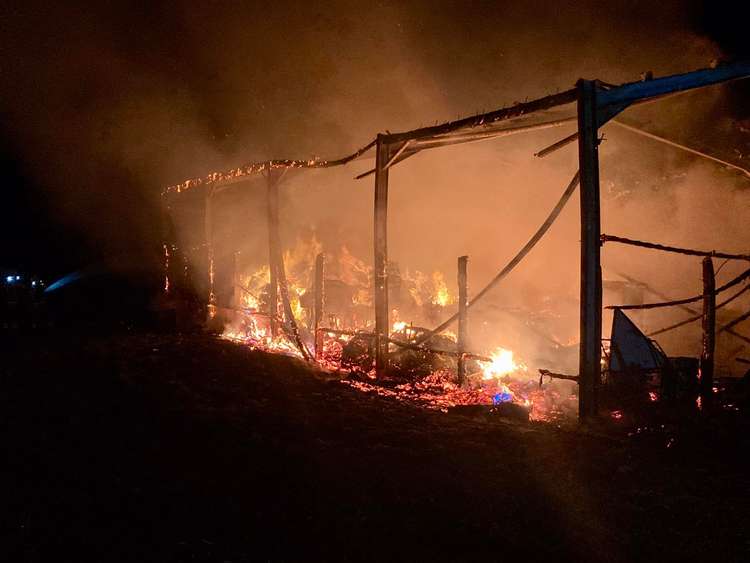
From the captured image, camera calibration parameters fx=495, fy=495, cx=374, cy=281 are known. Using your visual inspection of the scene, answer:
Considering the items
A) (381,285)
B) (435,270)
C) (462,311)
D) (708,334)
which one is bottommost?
(708,334)

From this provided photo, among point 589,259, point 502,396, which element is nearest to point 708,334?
point 589,259

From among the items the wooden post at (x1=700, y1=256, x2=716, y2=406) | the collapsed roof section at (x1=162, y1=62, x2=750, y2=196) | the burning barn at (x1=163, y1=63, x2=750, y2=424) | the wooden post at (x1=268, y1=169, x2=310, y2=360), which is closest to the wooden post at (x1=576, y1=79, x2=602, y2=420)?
the burning barn at (x1=163, y1=63, x2=750, y2=424)

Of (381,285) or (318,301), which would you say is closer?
(381,285)

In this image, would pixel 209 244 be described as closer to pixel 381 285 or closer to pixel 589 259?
pixel 381 285

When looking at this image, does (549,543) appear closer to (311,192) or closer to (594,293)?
(594,293)

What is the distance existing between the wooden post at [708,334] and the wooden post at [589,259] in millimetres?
1445

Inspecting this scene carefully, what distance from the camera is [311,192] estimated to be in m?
18.7

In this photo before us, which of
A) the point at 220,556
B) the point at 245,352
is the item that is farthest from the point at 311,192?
the point at 220,556

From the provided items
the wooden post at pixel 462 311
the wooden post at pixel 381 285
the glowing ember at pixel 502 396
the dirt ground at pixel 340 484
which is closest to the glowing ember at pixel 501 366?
the glowing ember at pixel 502 396

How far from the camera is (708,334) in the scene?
6363 mm

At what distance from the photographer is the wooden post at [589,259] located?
6.10 metres

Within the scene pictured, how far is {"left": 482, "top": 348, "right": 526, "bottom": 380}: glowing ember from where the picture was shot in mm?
9859

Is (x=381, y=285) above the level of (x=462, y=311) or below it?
above

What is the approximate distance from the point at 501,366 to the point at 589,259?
4.54 m
